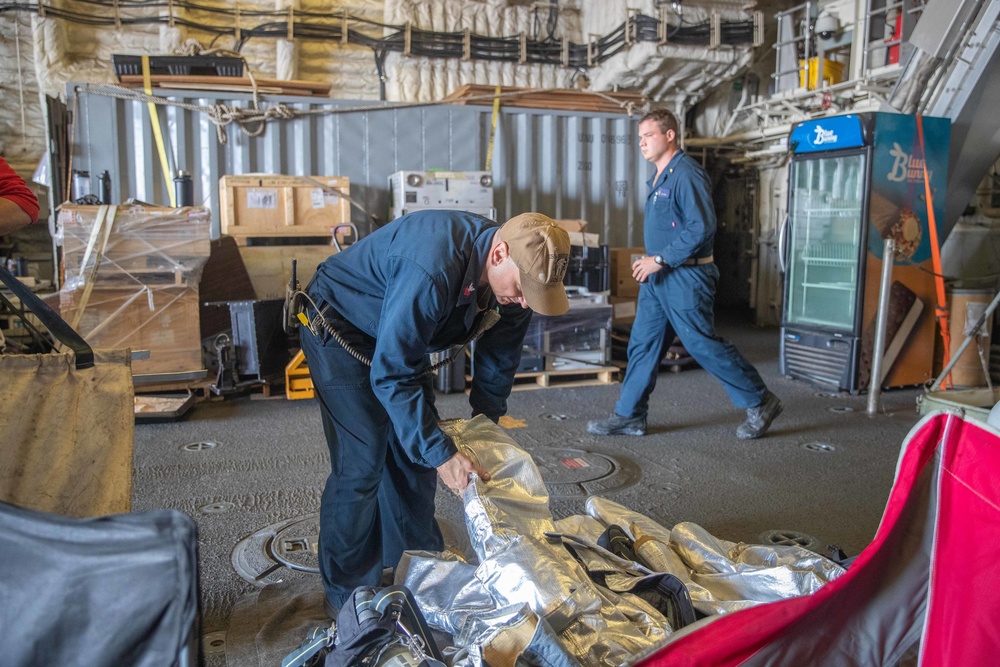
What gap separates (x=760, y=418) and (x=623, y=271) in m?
3.12

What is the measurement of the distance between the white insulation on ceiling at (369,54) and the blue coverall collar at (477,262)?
26.9 ft

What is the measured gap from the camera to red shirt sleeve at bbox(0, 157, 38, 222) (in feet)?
7.73

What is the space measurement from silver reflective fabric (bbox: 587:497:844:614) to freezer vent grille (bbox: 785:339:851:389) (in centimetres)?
416

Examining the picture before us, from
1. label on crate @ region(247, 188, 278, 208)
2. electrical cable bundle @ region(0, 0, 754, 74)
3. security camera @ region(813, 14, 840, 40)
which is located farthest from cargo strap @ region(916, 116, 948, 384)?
label on crate @ region(247, 188, 278, 208)

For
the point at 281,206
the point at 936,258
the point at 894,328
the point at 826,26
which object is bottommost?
the point at 894,328

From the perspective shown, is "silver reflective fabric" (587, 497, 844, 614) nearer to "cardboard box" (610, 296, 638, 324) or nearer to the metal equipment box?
the metal equipment box

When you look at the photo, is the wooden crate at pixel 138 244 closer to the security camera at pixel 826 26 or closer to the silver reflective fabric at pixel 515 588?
the silver reflective fabric at pixel 515 588

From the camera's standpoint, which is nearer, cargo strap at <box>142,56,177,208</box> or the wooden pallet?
cargo strap at <box>142,56,177,208</box>

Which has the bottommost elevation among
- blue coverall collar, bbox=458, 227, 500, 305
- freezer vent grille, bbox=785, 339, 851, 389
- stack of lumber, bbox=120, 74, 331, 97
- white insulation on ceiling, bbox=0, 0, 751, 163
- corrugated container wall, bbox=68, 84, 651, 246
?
freezer vent grille, bbox=785, 339, 851, 389

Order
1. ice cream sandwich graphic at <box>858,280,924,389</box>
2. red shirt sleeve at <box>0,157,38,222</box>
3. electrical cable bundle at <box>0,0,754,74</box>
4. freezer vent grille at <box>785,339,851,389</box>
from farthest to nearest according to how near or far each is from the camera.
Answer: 1. electrical cable bundle at <box>0,0,754,74</box>
2. freezer vent grille at <box>785,339,851,389</box>
3. ice cream sandwich graphic at <box>858,280,924,389</box>
4. red shirt sleeve at <box>0,157,38,222</box>

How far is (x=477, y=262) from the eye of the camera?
2244mm

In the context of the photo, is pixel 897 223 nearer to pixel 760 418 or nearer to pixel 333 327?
pixel 760 418

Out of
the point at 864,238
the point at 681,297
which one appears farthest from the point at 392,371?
the point at 864,238

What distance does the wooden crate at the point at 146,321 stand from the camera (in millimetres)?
5504
